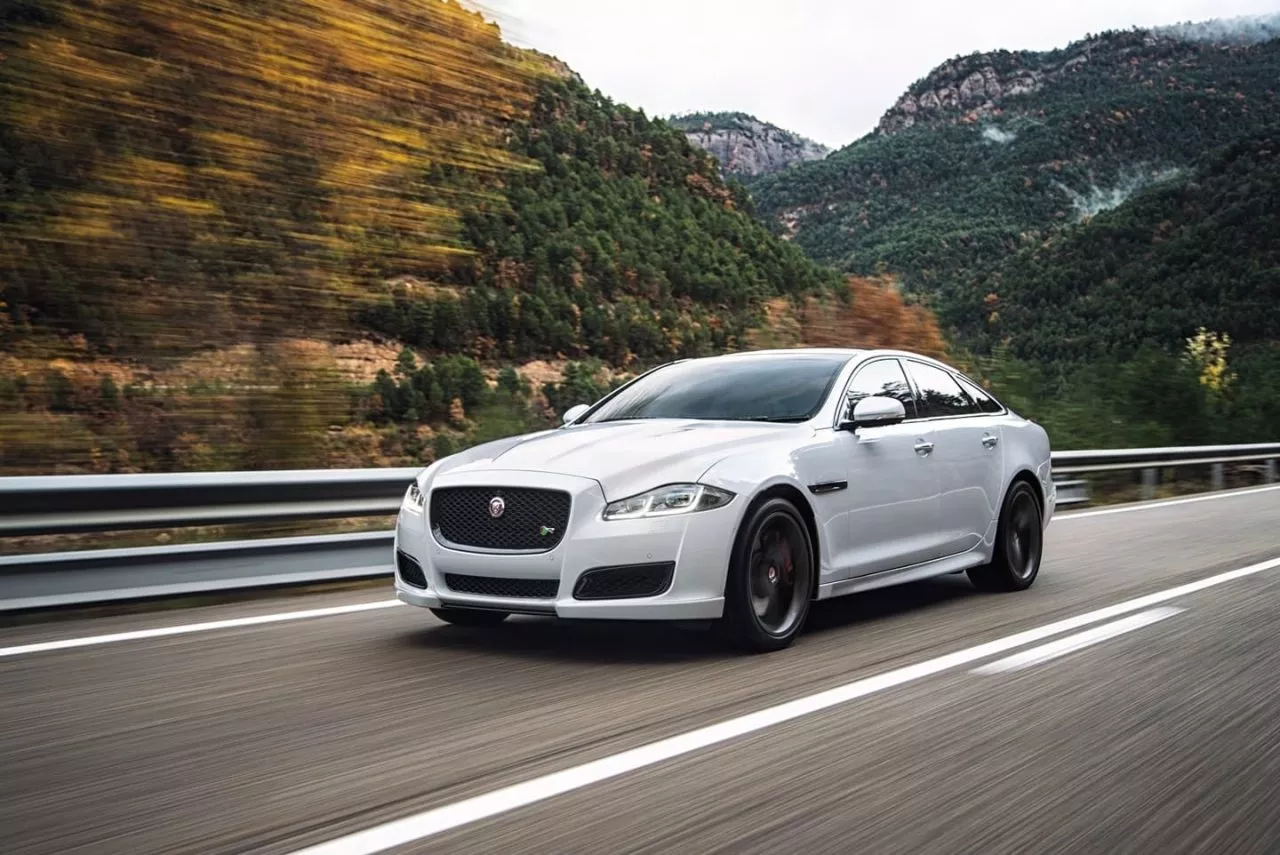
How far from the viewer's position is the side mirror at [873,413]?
6.80m

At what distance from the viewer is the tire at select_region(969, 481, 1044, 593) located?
836 centimetres

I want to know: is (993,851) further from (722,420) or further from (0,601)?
(0,601)

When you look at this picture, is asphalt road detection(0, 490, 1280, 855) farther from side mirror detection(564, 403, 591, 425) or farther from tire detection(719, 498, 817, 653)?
side mirror detection(564, 403, 591, 425)

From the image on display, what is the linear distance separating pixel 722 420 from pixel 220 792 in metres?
3.56

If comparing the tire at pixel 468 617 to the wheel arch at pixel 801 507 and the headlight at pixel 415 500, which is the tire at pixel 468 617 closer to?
the headlight at pixel 415 500

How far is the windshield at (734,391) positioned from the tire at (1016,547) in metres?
1.78

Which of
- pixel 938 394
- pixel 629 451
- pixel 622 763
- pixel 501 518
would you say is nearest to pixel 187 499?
pixel 501 518

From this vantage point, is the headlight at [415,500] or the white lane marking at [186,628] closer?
the white lane marking at [186,628]

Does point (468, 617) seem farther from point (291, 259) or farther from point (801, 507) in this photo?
point (291, 259)

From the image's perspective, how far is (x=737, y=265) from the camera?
5728cm

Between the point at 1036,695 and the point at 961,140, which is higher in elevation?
the point at 961,140

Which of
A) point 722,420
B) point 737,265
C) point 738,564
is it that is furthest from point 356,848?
point 737,265

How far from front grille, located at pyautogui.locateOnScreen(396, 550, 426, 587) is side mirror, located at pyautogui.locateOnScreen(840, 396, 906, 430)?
7.45ft

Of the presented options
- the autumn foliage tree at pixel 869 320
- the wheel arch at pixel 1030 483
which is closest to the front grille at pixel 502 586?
the wheel arch at pixel 1030 483
